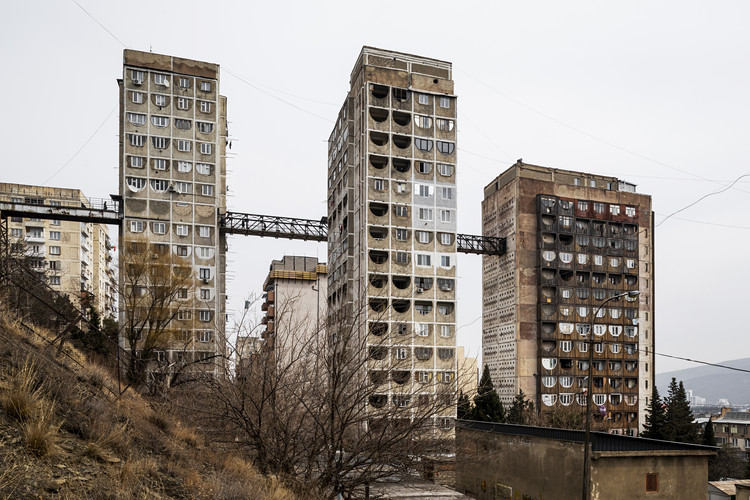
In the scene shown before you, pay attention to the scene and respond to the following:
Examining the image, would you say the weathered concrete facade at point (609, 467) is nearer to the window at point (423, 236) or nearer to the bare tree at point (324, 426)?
the bare tree at point (324, 426)

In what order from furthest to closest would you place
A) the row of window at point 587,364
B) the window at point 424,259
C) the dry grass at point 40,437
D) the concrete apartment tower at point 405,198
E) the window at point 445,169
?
the row of window at point 587,364
the window at point 445,169
the window at point 424,259
the concrete apartment tower at point 405,198
the dry grass at point 40,437

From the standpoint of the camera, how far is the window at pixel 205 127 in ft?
186

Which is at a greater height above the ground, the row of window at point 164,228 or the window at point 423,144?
the window at point 423,144

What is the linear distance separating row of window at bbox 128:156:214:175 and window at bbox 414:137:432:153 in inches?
822

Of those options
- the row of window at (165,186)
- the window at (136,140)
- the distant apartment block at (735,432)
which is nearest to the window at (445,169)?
the row of window at (165,186)

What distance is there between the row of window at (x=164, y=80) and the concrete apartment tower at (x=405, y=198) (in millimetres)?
15207

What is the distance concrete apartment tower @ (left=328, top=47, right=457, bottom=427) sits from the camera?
163 ft

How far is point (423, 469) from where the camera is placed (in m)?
14.1

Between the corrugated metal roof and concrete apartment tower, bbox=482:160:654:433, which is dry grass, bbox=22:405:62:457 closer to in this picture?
the corrugated metal roof

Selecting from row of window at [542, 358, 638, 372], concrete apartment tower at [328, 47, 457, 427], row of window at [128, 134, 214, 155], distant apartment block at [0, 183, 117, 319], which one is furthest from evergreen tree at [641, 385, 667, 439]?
distant apartment block at [0, 183, 117, 319]

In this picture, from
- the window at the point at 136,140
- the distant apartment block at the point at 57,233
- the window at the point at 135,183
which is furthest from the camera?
the distant apartment block at the point at 57,233

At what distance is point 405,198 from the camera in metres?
51.0

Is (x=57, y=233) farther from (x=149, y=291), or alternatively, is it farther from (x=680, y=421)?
(x=680, y=421)

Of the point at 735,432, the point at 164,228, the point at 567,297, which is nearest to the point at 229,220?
the point at 164,228
